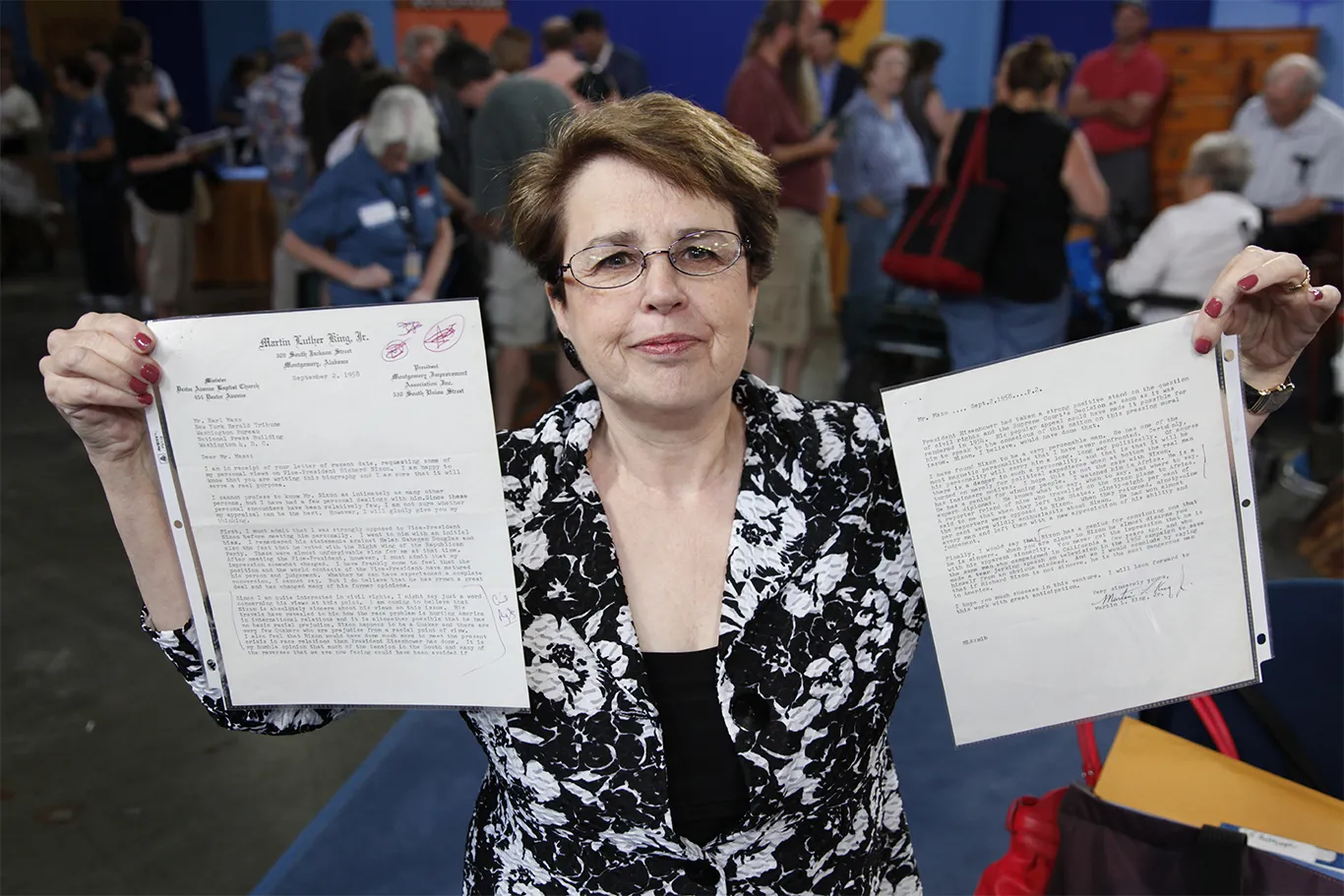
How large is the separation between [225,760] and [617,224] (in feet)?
8.40

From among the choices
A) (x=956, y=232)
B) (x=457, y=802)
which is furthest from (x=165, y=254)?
(x=457, y=802)

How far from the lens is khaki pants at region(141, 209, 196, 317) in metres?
7.57

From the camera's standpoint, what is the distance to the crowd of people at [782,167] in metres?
4.23

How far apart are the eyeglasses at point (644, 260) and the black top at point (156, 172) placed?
6896 mm

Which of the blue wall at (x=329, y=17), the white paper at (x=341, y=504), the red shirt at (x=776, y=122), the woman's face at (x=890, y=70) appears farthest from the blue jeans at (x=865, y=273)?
the white paper at (x=341, y=504)

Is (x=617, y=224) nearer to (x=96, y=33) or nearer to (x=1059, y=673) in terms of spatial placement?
(x=1059, y=673)

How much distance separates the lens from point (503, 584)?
1.27m

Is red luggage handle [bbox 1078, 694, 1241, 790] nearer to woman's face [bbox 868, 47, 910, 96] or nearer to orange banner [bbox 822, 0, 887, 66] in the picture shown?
woman's face [bbox 868, 47, 910, 96]

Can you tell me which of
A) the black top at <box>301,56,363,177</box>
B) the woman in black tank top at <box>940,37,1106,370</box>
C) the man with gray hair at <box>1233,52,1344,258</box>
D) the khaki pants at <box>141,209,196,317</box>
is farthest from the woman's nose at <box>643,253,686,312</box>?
the khaki pants at <box>141,209,196,317</box>

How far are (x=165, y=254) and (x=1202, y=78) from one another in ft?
23.3

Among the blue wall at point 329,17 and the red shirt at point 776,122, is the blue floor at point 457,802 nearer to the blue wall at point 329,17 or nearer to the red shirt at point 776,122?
the red shirt at point 776,122

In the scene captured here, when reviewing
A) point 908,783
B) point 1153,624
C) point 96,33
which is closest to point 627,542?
→ point 1153,624
